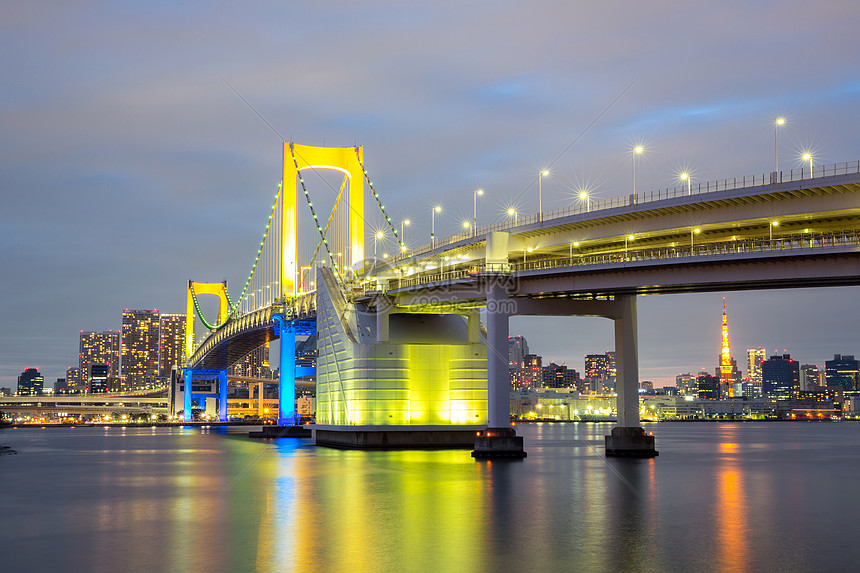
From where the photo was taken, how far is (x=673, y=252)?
48.5m

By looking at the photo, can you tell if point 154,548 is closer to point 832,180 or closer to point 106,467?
point 832,180

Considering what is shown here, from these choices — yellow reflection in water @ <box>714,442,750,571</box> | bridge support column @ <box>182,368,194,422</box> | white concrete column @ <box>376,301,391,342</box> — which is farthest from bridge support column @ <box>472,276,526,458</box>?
bridge support column @ <box>182,368,194,422</box>

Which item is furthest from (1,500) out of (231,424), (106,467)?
(231,424)

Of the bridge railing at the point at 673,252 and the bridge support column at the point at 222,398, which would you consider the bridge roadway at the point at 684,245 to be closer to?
the bridge railing at the point at 673,252

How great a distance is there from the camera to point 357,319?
7406 centimetres

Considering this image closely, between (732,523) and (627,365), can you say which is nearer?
(732,523)

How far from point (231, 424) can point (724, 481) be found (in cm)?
14460

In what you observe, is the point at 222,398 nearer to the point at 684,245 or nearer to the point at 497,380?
the point at 497,380

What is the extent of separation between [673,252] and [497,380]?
12.4 m

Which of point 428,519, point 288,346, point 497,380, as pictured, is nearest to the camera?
point 428,519

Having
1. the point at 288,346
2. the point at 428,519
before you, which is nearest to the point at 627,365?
the point at 428,519

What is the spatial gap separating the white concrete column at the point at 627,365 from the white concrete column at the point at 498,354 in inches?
277

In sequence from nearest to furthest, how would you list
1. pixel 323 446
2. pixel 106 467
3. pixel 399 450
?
pixel 106 467
pixel 399 450
pixel 323 446

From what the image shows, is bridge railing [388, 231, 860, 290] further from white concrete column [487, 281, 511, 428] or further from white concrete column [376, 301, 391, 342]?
white concrete column [376, 301, 391, 342]
